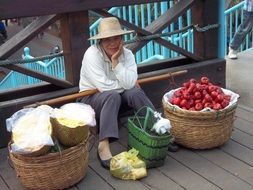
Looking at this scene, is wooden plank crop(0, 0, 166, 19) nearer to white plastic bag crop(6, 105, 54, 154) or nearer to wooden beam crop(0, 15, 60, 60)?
wooden beam crop(0, 15, 60, 60)

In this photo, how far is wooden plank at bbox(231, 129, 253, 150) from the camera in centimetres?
360

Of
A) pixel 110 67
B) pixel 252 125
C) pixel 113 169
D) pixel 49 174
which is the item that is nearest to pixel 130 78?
pixel 110 67

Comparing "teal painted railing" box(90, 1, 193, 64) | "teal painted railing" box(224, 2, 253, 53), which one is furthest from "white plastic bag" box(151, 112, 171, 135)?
"teal painted railing" box(224, 2, 253, 53)

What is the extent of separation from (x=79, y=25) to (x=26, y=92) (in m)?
0.79

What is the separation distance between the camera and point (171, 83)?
4.26 meters

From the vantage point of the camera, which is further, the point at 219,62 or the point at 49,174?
the point at 219,62

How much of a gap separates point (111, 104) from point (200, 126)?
0.71 meters

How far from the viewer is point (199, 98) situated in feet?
11.3

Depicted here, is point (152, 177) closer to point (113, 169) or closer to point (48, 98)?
point (113, 169)

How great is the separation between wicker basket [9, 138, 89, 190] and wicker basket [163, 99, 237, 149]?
0.80 m

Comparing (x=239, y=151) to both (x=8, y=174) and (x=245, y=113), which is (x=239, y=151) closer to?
(x=245, y=113)

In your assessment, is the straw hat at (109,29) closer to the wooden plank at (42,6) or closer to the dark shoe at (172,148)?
the wooden plank at (42,6)

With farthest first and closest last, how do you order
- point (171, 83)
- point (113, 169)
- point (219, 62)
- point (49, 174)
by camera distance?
point (219, 62), point (171, 83), point (113, 169), point (49, 174)

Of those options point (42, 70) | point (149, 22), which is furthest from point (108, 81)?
point (42, 70)
